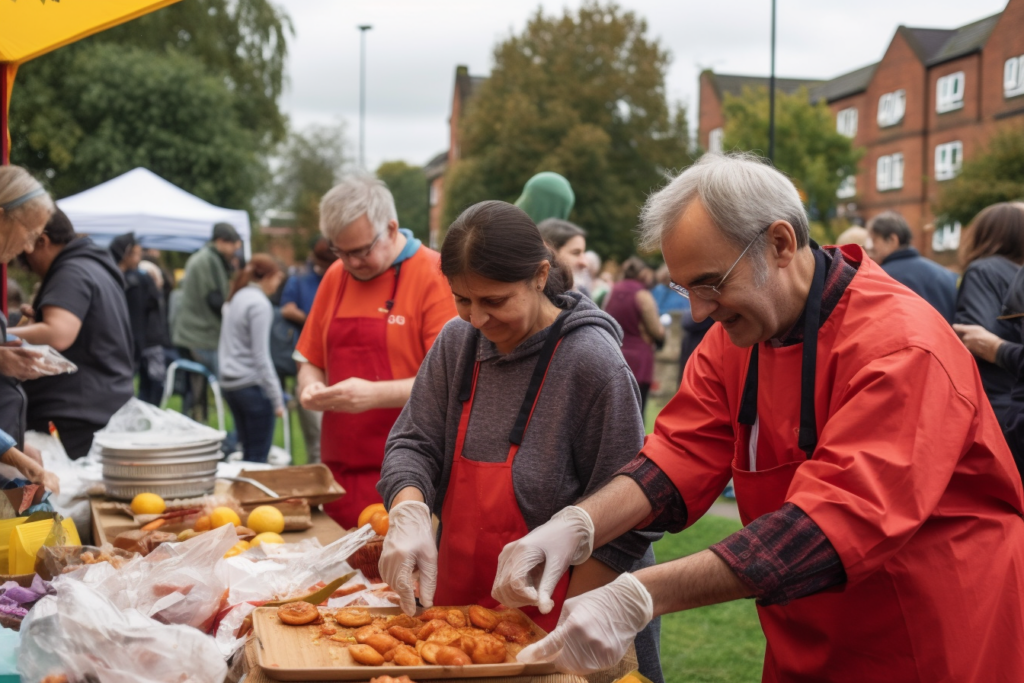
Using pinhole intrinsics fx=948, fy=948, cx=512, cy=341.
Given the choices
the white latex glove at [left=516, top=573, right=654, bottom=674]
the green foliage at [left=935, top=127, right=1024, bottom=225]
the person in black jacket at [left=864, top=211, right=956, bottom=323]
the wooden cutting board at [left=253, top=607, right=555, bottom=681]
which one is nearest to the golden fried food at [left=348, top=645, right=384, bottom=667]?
the wooden cutting board at [left=253, top=607, right=555, bottom=681]

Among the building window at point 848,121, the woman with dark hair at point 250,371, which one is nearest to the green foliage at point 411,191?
the building window at point 848,121

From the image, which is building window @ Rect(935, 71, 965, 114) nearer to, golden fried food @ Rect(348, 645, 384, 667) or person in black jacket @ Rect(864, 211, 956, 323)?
person in black jacket @ Rect(864, 211, 956, 323)

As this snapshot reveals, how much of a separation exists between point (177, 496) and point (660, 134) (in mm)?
30575

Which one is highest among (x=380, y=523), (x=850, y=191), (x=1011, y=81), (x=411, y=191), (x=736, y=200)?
(x=1011, y=81)

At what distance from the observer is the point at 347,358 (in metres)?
3.51

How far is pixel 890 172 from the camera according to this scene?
3209 cm

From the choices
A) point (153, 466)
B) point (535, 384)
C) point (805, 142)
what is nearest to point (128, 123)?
point (805, 142)

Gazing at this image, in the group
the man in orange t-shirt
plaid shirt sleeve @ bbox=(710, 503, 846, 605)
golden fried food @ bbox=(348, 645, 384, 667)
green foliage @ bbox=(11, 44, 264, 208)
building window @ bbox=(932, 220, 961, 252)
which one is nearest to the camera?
plaid shirt sleeve @ bbox=(710, 503, 846, 605)

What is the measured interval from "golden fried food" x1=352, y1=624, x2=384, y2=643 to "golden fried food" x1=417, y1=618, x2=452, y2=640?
0.09 metres

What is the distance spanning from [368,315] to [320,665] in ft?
6.10

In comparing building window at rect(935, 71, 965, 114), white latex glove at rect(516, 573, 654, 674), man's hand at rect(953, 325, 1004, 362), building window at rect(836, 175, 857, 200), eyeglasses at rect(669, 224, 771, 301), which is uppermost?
building window at rect(935, 71, 965, 114)

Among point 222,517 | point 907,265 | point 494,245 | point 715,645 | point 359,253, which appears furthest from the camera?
point 907,265

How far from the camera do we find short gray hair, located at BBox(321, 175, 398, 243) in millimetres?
3332

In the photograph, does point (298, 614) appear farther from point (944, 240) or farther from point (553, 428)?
point (944, 240)
